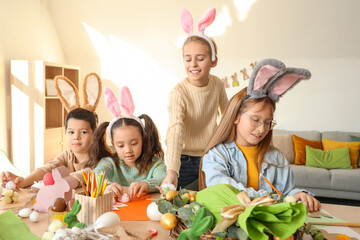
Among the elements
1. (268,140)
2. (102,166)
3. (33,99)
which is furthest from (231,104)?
(33,99)

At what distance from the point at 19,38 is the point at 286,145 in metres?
3.65

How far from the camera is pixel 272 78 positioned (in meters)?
1.35

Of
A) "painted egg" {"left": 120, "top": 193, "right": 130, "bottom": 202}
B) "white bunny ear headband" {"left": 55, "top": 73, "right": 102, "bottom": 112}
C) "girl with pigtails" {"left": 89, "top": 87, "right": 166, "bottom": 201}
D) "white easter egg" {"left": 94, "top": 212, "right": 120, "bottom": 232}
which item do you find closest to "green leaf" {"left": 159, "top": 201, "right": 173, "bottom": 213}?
"white easter egg" {"left": 94, "top": 212, "right": 120, "bottom": 232}

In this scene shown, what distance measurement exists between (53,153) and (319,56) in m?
3.79

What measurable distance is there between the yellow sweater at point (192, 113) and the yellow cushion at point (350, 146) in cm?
301

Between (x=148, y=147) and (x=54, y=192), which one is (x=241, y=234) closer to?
(x=54, y=192)

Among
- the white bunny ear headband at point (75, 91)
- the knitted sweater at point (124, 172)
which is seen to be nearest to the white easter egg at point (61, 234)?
the knitted sweater at point (124, 172)

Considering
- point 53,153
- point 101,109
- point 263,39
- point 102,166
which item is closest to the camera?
point 102,166

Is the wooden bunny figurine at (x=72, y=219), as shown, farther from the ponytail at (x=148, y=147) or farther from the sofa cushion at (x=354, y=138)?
the sofa cushion at (x=354, y=138)

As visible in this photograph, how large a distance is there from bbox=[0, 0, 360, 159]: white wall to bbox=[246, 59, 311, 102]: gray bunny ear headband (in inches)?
119

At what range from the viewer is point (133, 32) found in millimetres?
4777

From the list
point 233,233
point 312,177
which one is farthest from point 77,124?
point 312,177

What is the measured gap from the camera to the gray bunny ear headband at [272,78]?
1.26 m

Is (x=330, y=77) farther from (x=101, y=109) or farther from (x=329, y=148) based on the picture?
(x=101, y=109)
